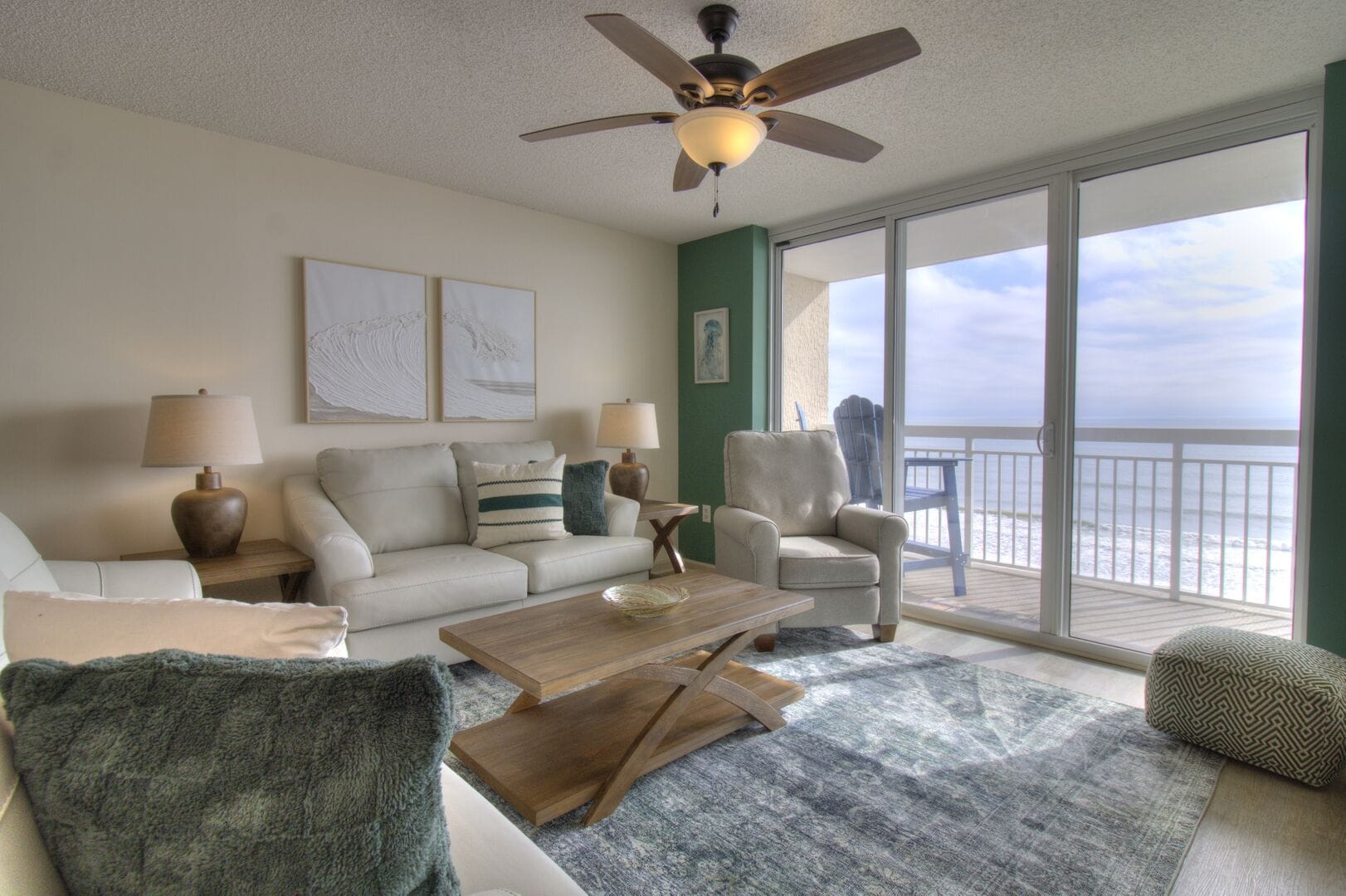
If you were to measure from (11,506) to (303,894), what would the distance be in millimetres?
3002

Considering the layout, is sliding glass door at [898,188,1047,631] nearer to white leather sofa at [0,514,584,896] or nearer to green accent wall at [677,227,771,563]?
green accent wall at [677,227,771,563]

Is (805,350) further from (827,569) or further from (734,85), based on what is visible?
(734,85)

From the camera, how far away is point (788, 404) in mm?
4574

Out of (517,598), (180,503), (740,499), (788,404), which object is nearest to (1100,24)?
(740,499)

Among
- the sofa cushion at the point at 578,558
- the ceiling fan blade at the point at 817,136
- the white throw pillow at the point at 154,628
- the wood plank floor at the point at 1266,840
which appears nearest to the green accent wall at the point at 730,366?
the sofa cushion at the point at 578,558

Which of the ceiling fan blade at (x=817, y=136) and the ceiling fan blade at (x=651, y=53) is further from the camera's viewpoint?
the ceiling fan blade at (x=817, y=136)

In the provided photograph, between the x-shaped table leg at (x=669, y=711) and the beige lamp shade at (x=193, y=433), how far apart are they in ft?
6.39

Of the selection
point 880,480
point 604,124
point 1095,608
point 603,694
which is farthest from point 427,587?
point 1095,608

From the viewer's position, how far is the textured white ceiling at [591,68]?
82.3 inches

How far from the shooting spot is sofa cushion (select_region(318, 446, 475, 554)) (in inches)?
121

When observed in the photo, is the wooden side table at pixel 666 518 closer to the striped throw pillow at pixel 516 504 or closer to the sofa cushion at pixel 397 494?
the striped throw pillow at pixel 516 504

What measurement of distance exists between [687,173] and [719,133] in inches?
22.7

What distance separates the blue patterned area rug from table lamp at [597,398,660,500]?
171 cm

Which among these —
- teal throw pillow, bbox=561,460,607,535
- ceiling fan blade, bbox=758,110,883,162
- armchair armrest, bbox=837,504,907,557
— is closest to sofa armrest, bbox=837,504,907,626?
armchair armrest, bbox=837,504,907,557
